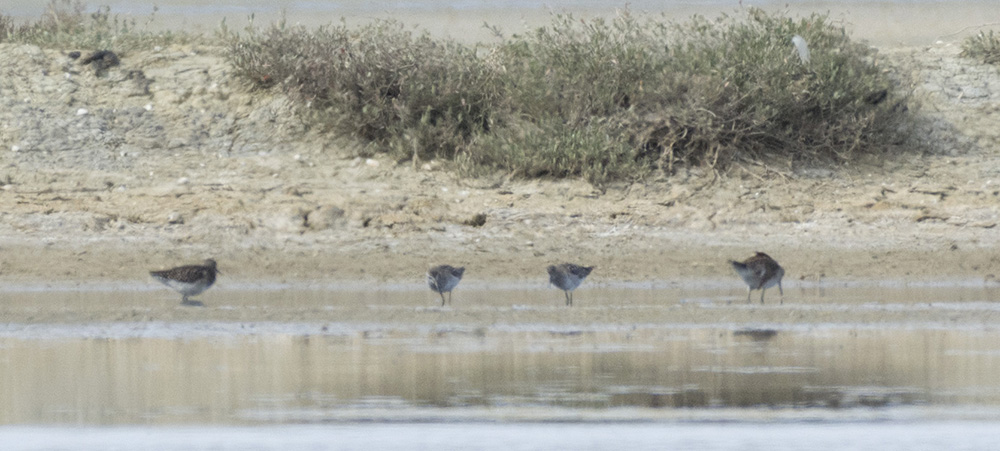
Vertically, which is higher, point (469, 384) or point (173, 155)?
point (173, 155)

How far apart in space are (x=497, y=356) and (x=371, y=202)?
5.17m

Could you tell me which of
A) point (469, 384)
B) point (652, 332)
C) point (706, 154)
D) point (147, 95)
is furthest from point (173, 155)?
point (469, 384)

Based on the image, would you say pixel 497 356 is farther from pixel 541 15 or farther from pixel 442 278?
pixel 541 15

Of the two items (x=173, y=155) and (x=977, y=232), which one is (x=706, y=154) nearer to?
(x=977, y=232)

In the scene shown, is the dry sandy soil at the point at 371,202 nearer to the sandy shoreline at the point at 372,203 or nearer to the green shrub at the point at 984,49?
the sandy shoreline at the point at 372,203

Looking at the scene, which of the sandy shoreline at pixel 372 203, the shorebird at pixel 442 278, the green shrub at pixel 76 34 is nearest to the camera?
the shorebird at pixel 442 278

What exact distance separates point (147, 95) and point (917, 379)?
1007 cm

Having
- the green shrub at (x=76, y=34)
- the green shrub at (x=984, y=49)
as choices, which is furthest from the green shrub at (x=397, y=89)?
the green shrub at (x=984, y=49)

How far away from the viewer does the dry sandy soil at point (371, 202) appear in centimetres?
1148

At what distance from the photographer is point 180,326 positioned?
28.7ft

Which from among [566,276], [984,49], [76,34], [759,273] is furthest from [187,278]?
[984,49]

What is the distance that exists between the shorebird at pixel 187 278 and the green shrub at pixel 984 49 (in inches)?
369

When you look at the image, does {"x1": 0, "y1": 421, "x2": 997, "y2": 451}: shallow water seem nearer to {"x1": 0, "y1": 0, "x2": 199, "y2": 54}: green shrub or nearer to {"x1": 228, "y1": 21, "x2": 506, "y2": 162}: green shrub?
{"x1": 228, "y1": 21, "x2": 506, "y2": 162}: green shrub

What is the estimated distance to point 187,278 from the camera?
980cm
